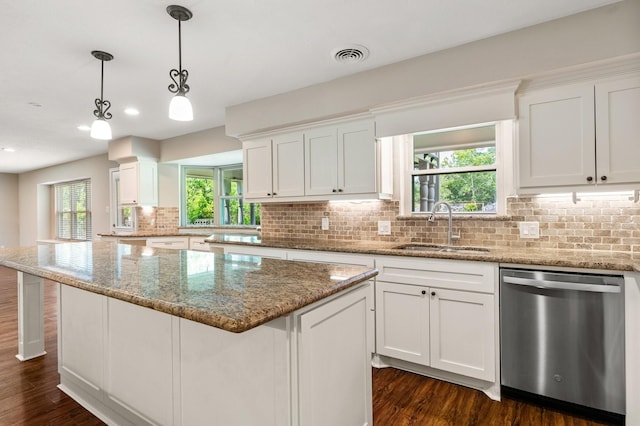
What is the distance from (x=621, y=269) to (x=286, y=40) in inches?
98.3

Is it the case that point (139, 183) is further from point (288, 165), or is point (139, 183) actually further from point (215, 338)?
point (215, 338)

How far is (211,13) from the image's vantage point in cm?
206

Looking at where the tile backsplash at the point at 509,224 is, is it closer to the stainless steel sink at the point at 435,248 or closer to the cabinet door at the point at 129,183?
the stainless steel sink at the point at 435,248

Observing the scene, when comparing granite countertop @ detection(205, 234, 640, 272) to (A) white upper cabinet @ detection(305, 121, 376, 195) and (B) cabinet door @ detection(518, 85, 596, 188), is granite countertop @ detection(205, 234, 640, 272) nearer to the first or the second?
(B) cabinet door @ detection(518, 85, 596, 188)

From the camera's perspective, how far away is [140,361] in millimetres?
1644

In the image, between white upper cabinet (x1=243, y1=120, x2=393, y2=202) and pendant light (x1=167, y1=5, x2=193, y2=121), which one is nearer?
pendant light (x1=167, y1=5, x2=193, y2=121)

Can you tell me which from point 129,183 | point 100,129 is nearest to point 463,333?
point 100,129

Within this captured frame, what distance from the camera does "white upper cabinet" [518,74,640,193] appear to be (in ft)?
6.59

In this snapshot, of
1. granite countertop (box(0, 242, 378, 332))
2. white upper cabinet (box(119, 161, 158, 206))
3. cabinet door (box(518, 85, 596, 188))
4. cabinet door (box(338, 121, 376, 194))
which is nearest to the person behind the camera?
granite countertop (box(0, 242, 378, 332))

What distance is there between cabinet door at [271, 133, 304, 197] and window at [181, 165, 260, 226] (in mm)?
2018

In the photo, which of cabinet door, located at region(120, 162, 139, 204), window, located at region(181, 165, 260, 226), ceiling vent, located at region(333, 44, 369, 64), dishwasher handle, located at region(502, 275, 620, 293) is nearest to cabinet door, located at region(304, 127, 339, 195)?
ceiling vent, located at region(333, 44, 369, 64)

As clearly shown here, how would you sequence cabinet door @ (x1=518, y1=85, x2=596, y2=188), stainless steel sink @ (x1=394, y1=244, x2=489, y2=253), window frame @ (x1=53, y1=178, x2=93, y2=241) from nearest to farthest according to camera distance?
cabinet door @ (x1=518, y1=85, x2=596, y2=188), stainless steel sink @ (x1=394, y1=244, x2=489, y2=253), window frame @ (x1=53, y1=178, x2=93, y2=241)

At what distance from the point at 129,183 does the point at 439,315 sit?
522 cm

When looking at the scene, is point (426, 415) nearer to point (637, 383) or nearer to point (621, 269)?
point (637, 383)
